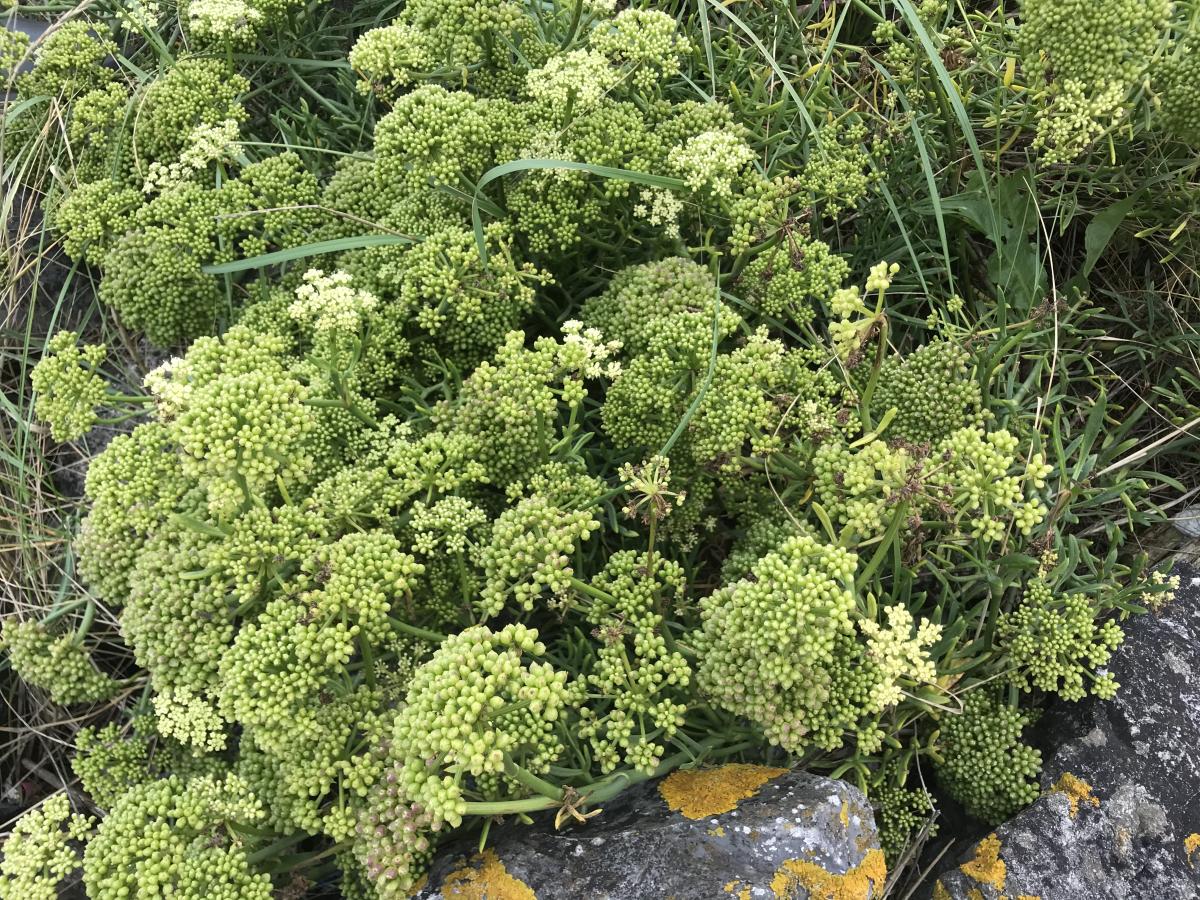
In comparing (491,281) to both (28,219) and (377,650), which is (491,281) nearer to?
(377,650)

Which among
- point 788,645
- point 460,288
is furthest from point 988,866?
point 460,288

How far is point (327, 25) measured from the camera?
469 cm

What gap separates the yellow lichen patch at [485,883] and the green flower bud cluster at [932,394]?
197 cm

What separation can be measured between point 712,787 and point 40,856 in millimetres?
2202

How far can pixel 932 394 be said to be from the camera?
126 inches

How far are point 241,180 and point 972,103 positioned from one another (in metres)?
3.33

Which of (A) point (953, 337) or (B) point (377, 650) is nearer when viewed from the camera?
(B) point (377, 650)

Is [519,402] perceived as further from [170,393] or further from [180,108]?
[180,108]

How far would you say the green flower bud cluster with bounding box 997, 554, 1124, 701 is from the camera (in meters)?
3.10

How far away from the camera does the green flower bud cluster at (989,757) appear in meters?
3.19

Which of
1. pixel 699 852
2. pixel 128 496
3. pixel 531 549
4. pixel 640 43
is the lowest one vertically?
pixel 699 852

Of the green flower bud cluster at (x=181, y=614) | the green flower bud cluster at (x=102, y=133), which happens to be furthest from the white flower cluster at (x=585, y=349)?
the green flower bud cluster at (x=102, y=133)

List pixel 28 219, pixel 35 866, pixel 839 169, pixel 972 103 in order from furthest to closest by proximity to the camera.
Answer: pixel 28 219 < pixel 972 103 < pixel 839 169 < pixel 35 866

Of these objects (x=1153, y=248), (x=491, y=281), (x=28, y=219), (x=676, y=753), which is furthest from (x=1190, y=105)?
(x=28, y=219)
